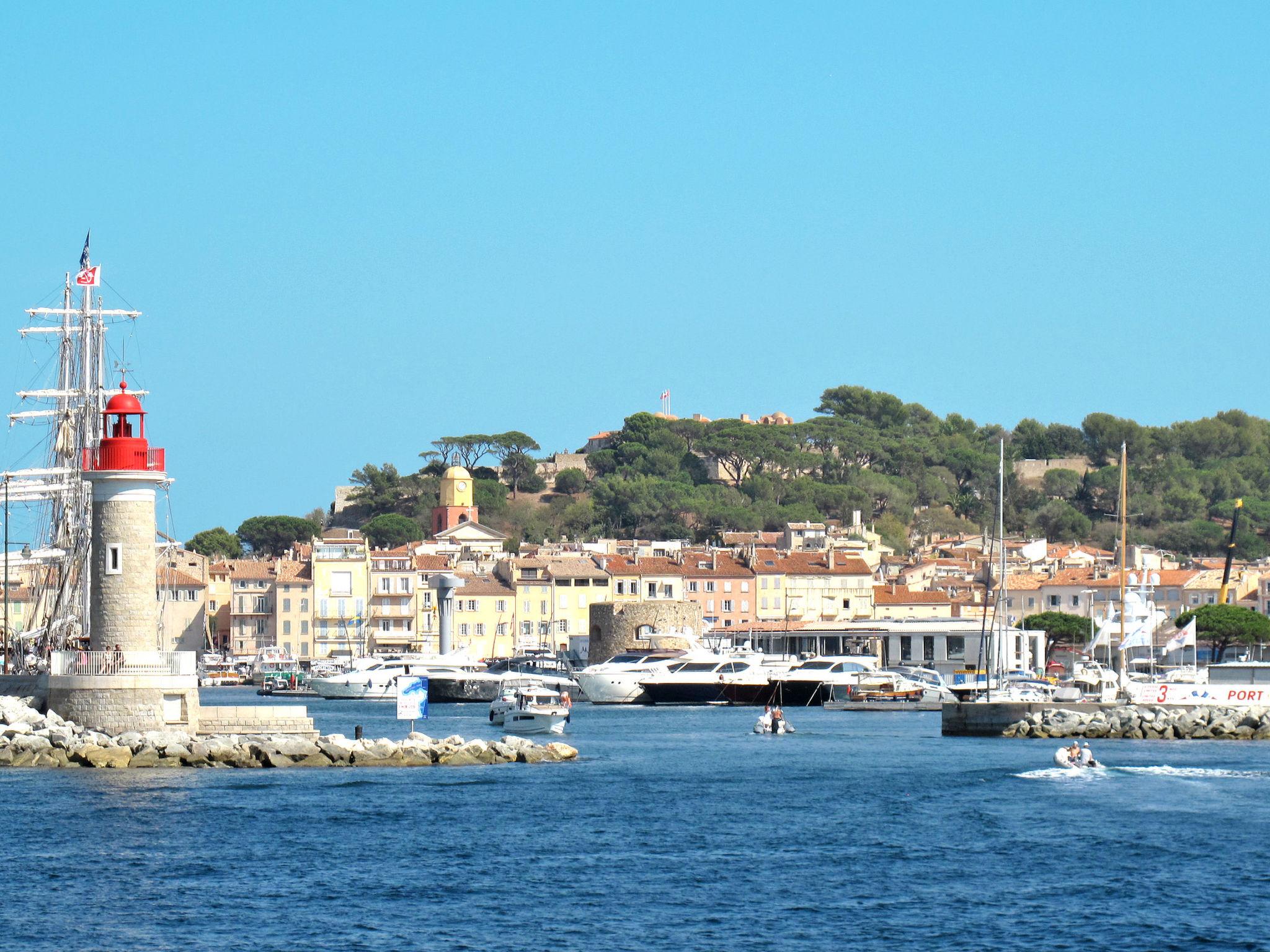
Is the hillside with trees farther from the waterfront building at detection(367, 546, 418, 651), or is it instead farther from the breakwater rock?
the breakwater rock

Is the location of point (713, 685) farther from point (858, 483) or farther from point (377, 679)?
point (858, 483)

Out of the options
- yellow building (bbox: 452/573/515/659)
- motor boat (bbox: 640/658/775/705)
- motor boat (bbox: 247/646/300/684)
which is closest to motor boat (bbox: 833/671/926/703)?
motor boat (bbox: 640/658/775/705)

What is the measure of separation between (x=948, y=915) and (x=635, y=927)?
3.73 meters

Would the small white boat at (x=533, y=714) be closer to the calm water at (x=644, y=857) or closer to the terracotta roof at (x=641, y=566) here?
the calm water at (x=644, y=857)

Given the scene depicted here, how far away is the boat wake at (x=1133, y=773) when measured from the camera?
123 ft

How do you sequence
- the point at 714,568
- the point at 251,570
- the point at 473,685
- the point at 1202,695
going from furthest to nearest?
1. the point at 251,570
2. the point at 714,568
3. the point at 473,685
4. the point at 1202,695

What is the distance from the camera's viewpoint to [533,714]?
170 ft

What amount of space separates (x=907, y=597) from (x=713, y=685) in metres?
37.0

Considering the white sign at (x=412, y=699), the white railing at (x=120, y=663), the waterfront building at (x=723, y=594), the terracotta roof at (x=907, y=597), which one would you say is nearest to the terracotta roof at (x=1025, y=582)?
the terracotta roof at (x=907, y=597)

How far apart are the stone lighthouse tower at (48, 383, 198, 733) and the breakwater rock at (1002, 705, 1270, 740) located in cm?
2225

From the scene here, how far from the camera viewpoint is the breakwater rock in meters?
48.3

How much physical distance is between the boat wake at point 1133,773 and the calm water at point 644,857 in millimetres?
120

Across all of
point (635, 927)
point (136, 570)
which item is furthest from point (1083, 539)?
point (635, 927)

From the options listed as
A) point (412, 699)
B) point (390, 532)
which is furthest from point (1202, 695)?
point (390, 532)
